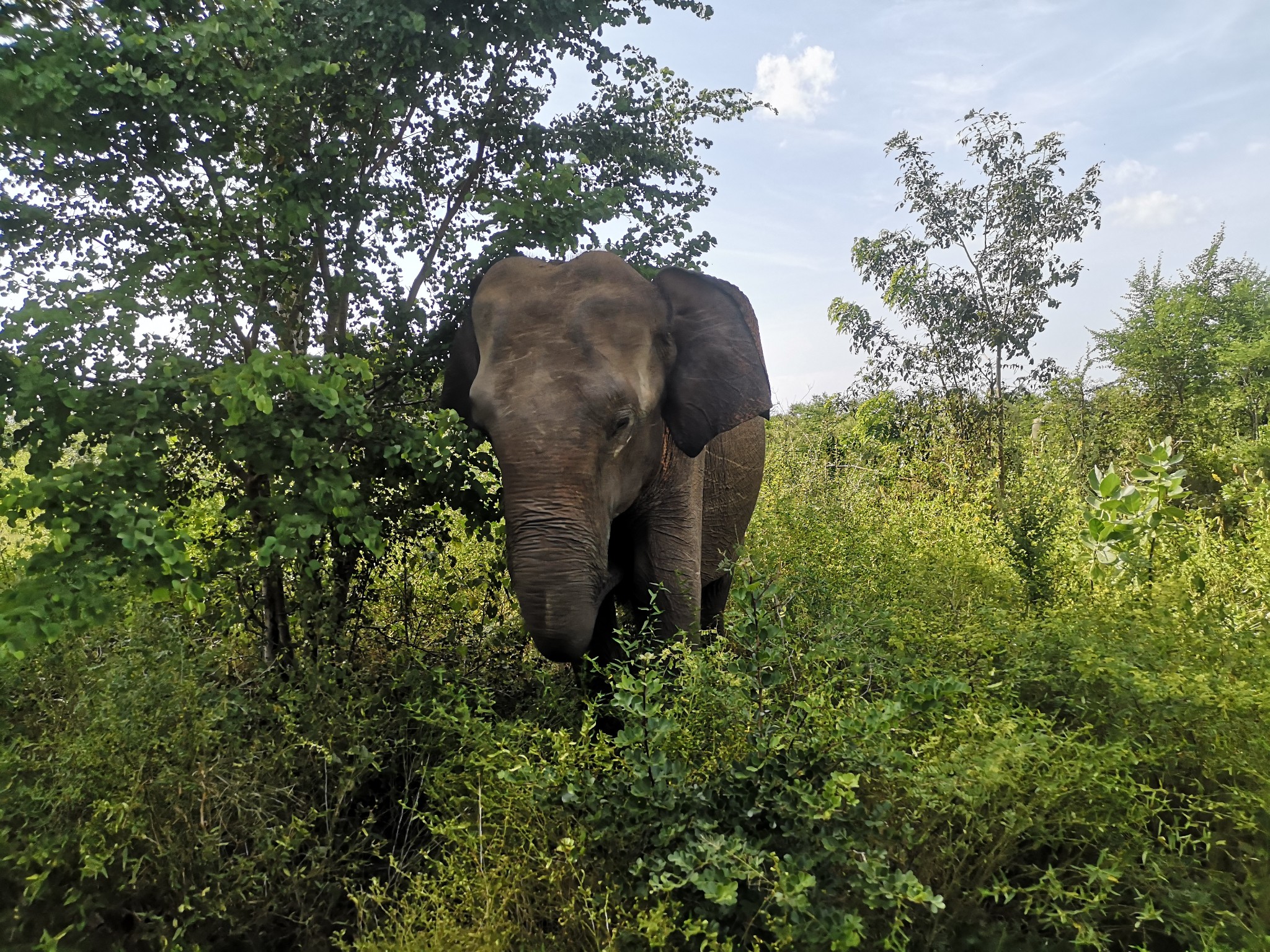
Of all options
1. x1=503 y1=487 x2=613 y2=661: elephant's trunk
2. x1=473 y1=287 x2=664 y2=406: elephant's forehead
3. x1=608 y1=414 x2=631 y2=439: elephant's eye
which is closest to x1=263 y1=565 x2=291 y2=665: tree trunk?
x1=503 y1=487 x2=613 y2=661: elephant's trunk

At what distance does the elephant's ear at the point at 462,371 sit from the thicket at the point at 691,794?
1621 mm

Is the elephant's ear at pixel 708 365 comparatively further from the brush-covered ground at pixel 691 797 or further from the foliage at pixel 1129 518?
the foliage at pixel 1129 518

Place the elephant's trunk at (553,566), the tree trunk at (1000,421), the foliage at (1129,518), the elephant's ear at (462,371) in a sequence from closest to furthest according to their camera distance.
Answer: the elephant's trunk at (553,566), the elephant's ear at (462,371), the foliage at (1129,518), the tree trunk at (1000,421)

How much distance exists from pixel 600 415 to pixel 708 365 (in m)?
0.99

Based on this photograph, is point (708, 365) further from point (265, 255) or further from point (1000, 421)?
point (1000, 421)

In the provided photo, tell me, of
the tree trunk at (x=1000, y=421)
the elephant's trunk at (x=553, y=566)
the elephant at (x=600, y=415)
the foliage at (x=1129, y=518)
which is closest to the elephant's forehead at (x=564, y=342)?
the elephant at (x=600, y=415)

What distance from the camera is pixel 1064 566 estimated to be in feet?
18.9

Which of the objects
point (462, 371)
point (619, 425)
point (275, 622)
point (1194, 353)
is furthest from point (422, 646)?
point (1194, 353)

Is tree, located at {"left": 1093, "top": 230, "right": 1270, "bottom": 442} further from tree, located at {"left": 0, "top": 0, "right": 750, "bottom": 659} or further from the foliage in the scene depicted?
tree, located at {"left": 0, "top": 0, "right": 750, "bottom": 659}

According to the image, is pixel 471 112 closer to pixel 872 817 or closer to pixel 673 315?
pixel 673 315

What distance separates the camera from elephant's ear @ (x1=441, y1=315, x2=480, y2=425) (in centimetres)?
463

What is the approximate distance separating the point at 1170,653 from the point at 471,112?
5.13 metres

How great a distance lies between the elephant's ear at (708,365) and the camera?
450cm

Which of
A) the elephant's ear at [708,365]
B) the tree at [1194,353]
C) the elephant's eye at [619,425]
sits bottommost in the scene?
the elephant's eye at [619,425]
